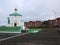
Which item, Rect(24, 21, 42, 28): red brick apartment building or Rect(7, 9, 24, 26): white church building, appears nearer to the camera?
Rect(7, 9, 24, 26): white church building

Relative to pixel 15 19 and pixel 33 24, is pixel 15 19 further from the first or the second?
pixel 33 24

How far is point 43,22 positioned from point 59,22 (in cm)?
1120

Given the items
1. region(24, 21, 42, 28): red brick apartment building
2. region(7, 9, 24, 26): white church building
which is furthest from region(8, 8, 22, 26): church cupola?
region(24, 21, 42, 28): red brick apartment building

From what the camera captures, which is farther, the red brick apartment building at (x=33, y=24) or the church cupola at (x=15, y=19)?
the red brick apartment building at (x=33, y=24)

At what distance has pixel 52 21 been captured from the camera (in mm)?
136750

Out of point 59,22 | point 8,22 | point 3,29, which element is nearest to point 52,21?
point 59,22

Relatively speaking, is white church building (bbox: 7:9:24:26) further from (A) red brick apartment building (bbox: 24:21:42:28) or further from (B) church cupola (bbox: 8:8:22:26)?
(A) red brick apartment building (bbox: 24:21:42:28)

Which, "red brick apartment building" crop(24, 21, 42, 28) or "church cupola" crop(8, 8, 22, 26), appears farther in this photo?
"red brick apartment building" crop(24, 21, 42, 28)

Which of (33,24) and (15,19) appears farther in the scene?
(33,24)

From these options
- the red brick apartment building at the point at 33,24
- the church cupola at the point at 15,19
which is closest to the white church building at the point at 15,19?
the church cupola at the point at 15,19

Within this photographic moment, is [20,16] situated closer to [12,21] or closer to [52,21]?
[12,21]

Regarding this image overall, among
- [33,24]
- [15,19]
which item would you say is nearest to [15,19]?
[15,19]

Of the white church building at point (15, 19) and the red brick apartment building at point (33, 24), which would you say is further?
the red brick apartment building at point (33, 24)

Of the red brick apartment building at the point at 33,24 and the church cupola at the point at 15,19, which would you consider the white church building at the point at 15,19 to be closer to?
the church cupola at the point at 15,19
